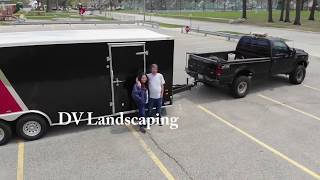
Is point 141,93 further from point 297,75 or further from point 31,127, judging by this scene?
point 297,75

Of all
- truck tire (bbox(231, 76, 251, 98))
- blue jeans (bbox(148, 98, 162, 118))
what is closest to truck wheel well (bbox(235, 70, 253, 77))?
truck tire (bbox(231, 76, 251, 98))

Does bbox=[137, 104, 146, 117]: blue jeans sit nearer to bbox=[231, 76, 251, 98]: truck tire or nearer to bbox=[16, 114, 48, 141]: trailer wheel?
bbox=[16, 114, 48, 141]: trailer wheel

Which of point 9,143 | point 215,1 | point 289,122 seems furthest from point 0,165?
point 215,1

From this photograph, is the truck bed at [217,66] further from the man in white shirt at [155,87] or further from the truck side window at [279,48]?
the man in white shirt at [155,87]

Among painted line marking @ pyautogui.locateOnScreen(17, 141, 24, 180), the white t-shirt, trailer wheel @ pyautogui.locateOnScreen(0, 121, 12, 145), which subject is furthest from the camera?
the white t-shirt

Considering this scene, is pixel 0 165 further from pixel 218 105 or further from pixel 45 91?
pixel 218 105

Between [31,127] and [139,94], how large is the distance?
2.68 metres

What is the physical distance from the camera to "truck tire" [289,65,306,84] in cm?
1351

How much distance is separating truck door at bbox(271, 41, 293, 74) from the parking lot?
2090 millimetres

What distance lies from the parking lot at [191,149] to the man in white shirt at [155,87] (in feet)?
2.32

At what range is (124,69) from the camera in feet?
29.1

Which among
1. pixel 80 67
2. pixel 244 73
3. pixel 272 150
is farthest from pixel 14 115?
pixel 244 73

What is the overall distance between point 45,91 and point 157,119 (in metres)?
3.03

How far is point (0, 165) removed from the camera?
7.14 meters
